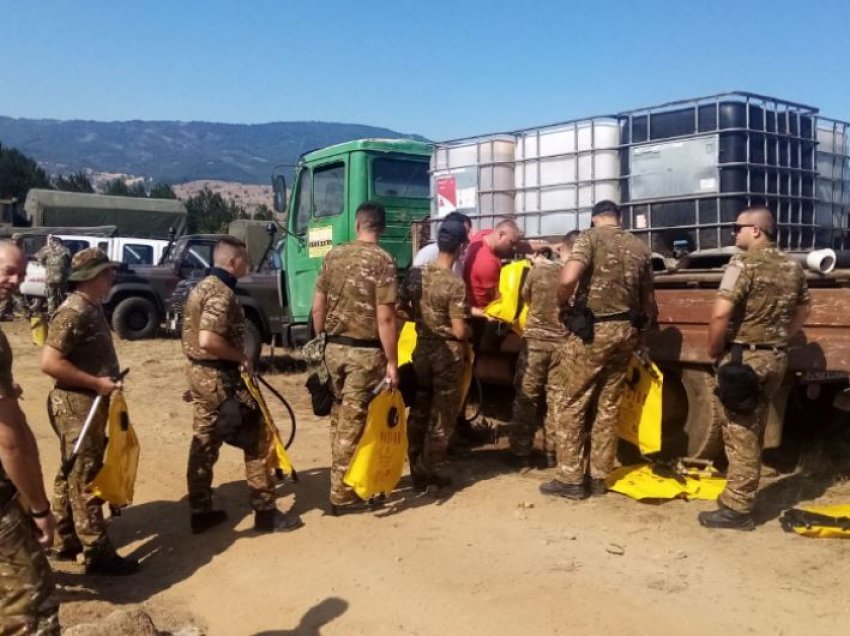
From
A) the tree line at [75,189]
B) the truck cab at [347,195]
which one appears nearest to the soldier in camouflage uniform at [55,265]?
the truck cab at [347,195]

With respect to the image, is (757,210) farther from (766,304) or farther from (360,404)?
(360,404)

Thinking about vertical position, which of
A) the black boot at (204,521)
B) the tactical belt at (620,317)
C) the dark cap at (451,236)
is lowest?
the black boot at (204,521)

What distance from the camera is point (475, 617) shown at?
364cm

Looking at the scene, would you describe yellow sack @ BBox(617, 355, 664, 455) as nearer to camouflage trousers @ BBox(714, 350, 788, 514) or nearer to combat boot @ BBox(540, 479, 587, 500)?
combat boot @ BBox(540, 479, 587, 500)

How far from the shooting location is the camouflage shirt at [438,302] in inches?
206

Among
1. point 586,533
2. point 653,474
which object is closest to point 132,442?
point 586,533

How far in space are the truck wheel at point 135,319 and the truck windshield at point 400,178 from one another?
285 inches

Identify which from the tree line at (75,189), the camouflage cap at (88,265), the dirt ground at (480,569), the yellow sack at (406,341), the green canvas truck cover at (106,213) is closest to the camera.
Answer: the dirt ground at (480,569)

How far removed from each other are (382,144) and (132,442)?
15.3ft

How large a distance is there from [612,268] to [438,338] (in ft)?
3.91

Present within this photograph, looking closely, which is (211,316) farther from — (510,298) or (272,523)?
(510,298)

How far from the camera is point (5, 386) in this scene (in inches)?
97.7

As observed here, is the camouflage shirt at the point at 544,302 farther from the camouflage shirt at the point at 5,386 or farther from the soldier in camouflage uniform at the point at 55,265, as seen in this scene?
the soldier in camouflage uniform at the point at 55,265

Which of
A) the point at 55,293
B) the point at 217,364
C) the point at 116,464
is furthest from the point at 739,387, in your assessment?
the point at 55,293
